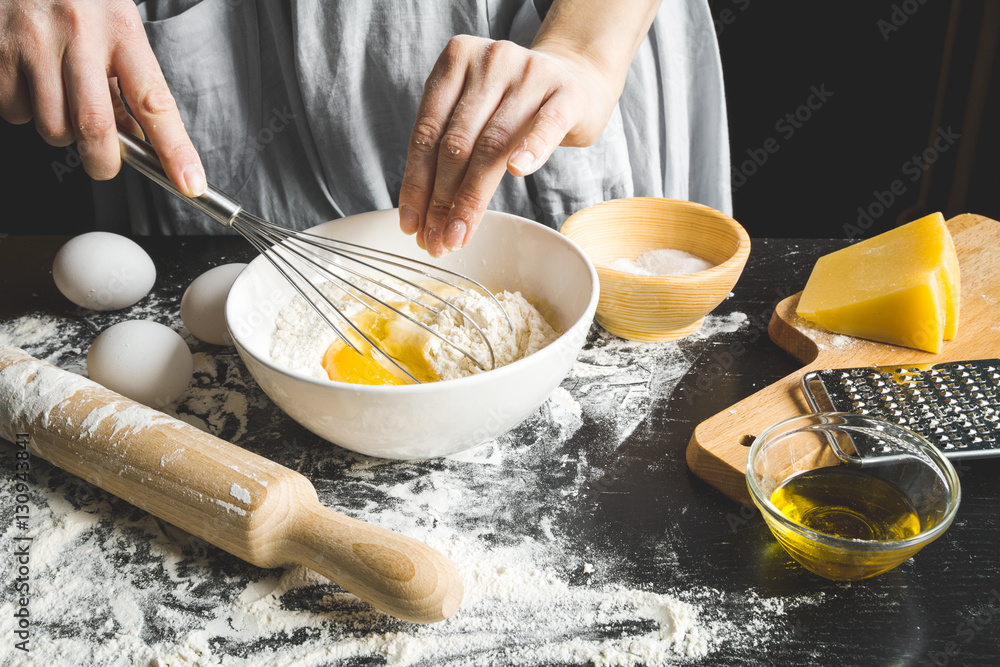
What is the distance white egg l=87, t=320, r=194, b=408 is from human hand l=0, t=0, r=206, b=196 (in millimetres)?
201

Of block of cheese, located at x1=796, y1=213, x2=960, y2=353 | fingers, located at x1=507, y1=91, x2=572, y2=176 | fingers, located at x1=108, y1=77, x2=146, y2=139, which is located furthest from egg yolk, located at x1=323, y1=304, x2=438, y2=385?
block of cheese, located at x1=796, y1=213, x2=960, y2=353

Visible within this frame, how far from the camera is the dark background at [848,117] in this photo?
1.77 m

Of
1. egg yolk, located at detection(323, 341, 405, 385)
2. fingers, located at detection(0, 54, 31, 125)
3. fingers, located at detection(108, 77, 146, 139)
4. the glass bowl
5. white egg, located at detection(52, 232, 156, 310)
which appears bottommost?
white egg, located at detection(52, 232, 156, 310)

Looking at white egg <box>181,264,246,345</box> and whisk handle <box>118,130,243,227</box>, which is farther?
white egg <box>181,264,246,345</box>

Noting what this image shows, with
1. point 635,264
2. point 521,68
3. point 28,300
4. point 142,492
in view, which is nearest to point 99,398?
point 142,492

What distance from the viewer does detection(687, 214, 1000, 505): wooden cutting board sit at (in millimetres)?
715

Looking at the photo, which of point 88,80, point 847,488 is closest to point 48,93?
point 88,80

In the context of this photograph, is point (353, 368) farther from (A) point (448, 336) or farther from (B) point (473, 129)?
(B) point (473, 129)

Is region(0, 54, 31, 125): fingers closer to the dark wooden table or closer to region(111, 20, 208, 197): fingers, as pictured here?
region(111, 20, 208, 197): fingers

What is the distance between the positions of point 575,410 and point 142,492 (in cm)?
48

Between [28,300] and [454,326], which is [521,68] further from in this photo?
[28,300]

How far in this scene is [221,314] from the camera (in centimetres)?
93

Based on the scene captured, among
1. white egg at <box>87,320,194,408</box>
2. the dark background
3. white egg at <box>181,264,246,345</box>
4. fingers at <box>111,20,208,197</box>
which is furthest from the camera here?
the dark background

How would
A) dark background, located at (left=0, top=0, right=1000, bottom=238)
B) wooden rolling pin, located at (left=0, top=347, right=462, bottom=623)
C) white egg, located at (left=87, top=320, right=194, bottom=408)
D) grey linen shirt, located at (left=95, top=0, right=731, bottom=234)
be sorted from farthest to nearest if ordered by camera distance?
1. dark background, located at (left=0, top=0, right=1000, bottom=238)
2. grey linen shirt, located at (left=95, top=0, right=731, bottom=234)
3. white egg, located at (left=87, top=320, right=194, bottom=408)
4. wooden rolling pin, located at (left=0, top=347, right=462, bottom=623)
